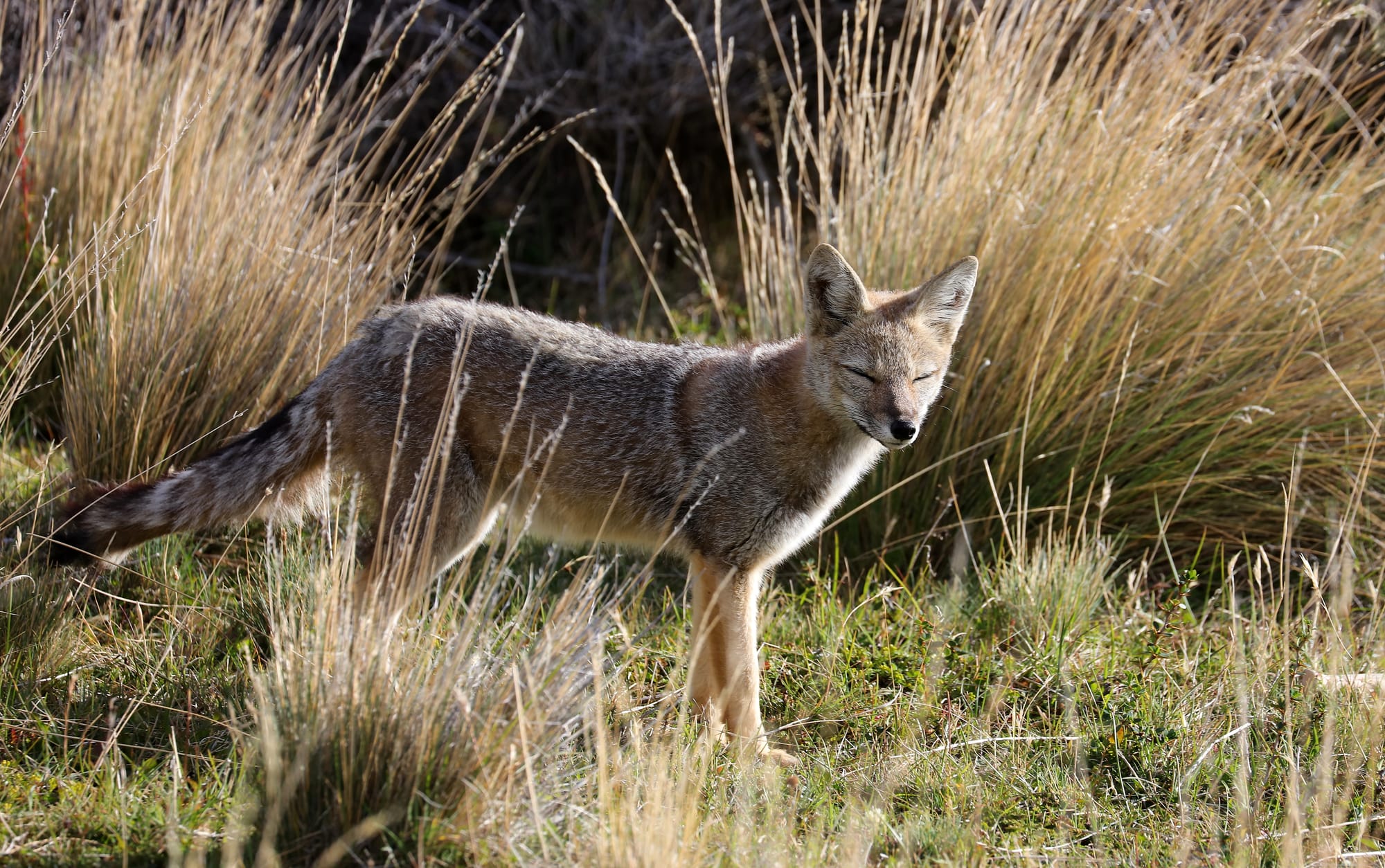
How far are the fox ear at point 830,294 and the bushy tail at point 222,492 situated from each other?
1.65 metres

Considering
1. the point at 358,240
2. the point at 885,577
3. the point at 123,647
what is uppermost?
the point at 358,240

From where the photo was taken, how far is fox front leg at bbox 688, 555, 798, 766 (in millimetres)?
3684

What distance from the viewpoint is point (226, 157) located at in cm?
520

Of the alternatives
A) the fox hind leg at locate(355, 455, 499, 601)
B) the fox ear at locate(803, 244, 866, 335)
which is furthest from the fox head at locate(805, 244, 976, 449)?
the fox hind leg at locate(355, 455, 499, 601)

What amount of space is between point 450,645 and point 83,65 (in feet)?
14.2

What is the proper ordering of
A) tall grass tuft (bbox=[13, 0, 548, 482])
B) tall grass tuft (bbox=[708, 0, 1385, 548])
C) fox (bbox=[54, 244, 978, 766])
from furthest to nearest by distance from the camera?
tall grass tuft (bbox=[708, 0, 1385, 548]) → tall grass tuft (bbox=[13, 0, 548, 482]) → fox (bbox=[54, 244, 978, 766])

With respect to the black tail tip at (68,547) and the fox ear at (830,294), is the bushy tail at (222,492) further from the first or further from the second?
the fox ear at (830,294)

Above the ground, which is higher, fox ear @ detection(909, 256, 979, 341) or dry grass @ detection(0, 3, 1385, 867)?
fox ear @ detection(909, 256, 979, 341)

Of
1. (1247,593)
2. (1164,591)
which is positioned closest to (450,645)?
(1164,591)

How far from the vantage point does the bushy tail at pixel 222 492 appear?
371 cm

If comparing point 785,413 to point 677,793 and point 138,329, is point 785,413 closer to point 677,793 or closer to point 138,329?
point 677,793

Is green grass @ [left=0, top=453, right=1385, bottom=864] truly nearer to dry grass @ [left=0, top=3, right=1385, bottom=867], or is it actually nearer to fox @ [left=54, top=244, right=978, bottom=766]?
dry grass @ [left=0, top=3, right=1385, bottom=867]

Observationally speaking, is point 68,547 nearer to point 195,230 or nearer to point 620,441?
point 195,230

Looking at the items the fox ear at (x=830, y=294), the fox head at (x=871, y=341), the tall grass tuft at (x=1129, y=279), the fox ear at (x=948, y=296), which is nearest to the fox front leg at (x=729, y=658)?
the fox head at (x=871, y=341)
